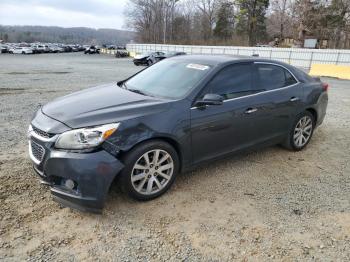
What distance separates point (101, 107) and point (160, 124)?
695 mm

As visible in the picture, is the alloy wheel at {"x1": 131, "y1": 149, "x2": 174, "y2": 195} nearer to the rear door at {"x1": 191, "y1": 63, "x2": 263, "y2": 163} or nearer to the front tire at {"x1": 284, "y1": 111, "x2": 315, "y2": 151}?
the rear door at {"x1": 191, "y1": 63, "x2": 263, "y2": 163}

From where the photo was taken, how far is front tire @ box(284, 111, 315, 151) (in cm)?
496

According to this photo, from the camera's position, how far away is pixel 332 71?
19.6 metres

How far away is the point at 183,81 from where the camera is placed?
3.96 meters

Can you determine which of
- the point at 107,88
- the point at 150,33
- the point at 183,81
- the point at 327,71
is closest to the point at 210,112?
the point at 183,81

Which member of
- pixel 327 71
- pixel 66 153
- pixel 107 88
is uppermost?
pixel 107 88

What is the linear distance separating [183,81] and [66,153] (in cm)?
175

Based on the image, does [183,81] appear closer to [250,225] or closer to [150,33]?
[250,225]

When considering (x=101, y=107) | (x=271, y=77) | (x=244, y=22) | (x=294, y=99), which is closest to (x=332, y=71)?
(x=294, y=99)

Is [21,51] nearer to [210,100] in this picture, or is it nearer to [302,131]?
[302,131]

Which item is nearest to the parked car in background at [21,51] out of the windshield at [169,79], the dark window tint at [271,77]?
the windshield at [169,79]

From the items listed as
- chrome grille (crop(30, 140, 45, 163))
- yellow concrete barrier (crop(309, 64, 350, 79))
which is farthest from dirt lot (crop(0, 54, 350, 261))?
yellow concrete barrier (crop(309, 64, 350, 79))

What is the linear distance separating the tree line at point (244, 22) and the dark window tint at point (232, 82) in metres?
38.3

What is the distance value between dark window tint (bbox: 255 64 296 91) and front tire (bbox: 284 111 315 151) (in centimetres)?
62
